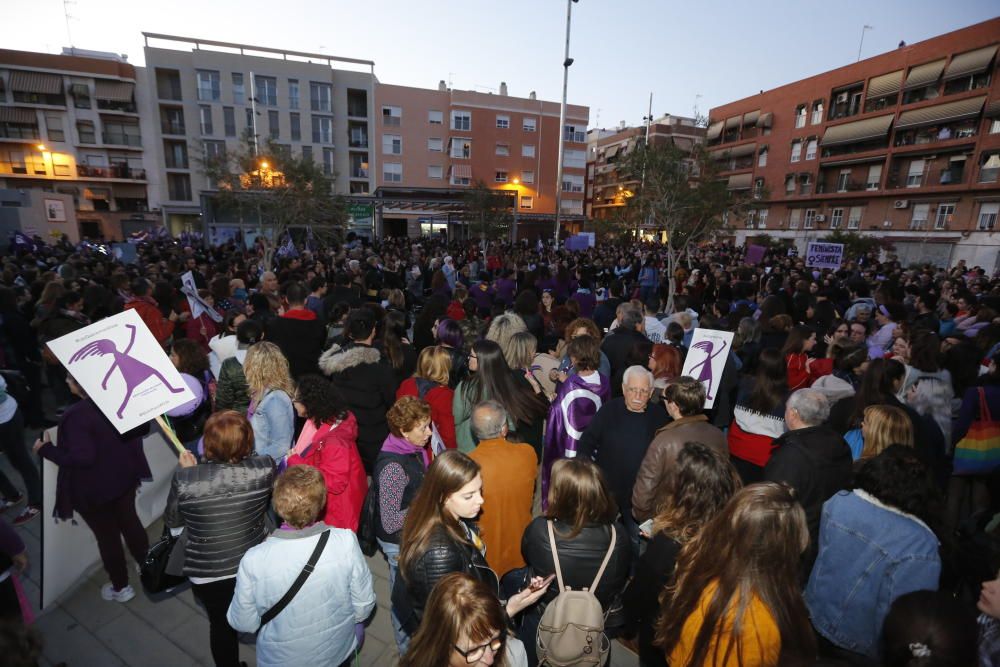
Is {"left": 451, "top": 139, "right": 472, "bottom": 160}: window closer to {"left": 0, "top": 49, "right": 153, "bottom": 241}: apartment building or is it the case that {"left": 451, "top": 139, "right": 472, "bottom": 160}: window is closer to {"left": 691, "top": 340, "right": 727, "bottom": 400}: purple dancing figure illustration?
{"left": 0, "top": 49, "right": 153, "bottom": 241}: apartment building

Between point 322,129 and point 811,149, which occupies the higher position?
point 322,129

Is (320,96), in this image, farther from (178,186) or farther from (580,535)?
(580,535)

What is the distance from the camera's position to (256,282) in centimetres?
1159

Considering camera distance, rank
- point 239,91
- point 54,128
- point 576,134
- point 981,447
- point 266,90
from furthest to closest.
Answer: point 576,134
point 266,90
point 239,91
point 54,128
point 981,447

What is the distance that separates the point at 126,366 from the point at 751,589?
3518 mm

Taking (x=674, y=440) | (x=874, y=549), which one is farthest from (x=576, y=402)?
(x=874, y=549)

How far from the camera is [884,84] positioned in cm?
3241

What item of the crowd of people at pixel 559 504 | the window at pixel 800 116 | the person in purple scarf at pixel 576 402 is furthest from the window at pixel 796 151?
the person in purple scarf at pixel 576 402

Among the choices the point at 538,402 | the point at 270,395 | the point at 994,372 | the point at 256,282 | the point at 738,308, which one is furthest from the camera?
the point at 256,282

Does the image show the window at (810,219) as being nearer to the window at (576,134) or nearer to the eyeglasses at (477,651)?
the window at (576,134)

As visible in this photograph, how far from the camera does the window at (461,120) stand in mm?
42312

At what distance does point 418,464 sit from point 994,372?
5.06 metres

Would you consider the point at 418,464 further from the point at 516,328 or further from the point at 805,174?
the point at 805,174

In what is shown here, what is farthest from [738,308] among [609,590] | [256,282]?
[256,282]
